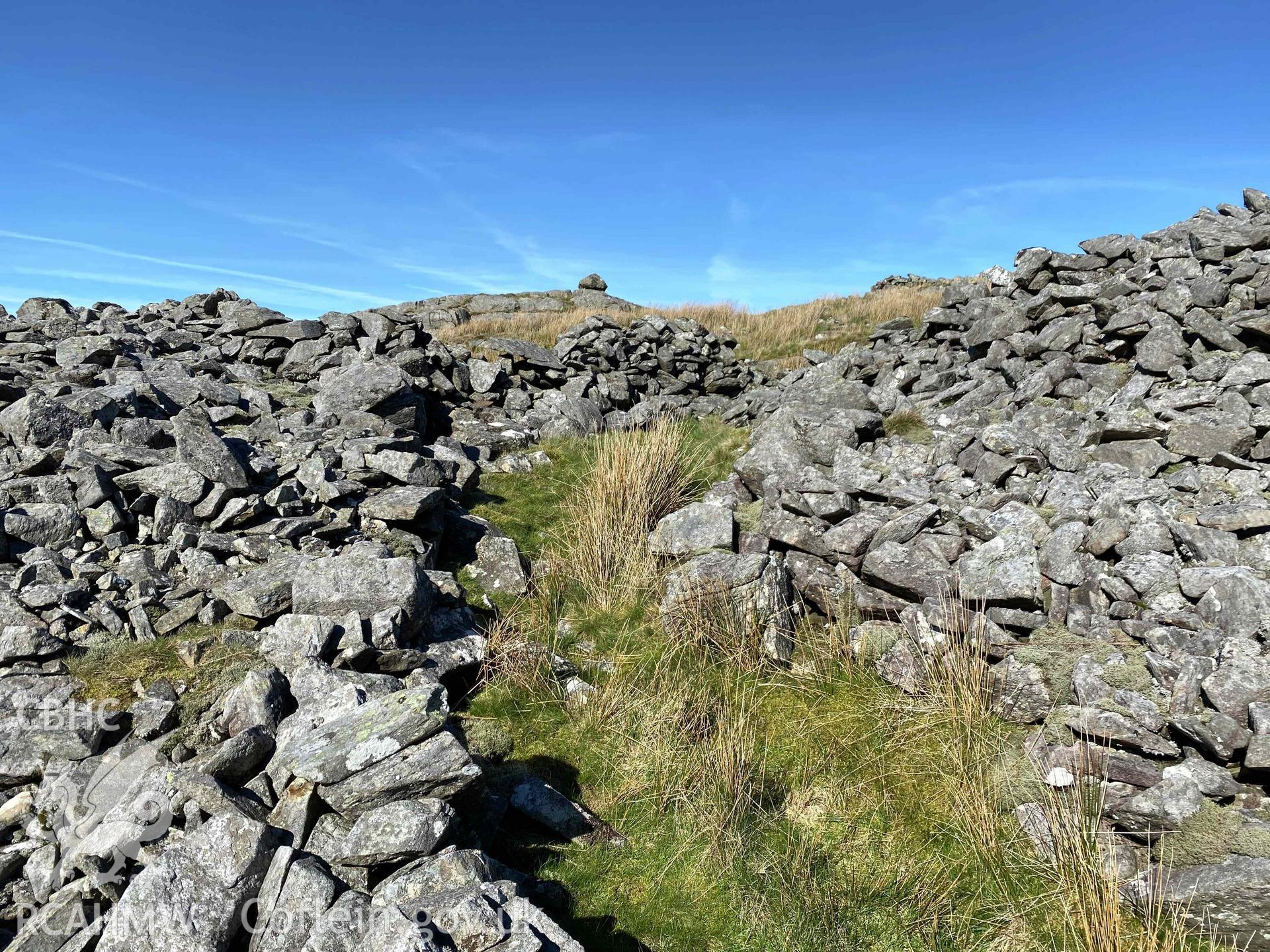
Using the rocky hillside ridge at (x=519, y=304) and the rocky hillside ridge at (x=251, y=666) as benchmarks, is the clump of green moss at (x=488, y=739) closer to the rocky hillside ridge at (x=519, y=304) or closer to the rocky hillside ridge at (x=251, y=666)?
the rocky hillside ridge at (x=251, y=666)

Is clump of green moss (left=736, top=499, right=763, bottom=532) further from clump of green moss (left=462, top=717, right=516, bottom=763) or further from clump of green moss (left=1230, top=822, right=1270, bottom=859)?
clump of green moss (left=1230, top=822, right=1270, bottom=859)

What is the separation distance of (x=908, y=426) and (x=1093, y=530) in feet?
13.2

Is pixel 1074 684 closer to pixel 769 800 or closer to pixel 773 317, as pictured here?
pixel 769 800

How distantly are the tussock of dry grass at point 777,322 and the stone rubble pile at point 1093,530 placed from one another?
1016cm

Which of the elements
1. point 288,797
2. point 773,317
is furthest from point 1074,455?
point 773,317

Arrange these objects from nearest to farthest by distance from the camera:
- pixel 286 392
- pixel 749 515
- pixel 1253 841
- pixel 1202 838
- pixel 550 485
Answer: pixel 1253 841, pixel 1202 838, pixel 749 515, pixel 550 485, pixel 286 392

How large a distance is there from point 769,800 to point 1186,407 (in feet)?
20.9

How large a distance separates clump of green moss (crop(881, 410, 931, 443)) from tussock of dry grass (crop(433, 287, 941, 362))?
35.8 ft

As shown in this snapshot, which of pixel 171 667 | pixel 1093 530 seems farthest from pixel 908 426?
pixel 171 667

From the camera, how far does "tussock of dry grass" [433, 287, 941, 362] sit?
22562 mm

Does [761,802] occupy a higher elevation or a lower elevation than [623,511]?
lower

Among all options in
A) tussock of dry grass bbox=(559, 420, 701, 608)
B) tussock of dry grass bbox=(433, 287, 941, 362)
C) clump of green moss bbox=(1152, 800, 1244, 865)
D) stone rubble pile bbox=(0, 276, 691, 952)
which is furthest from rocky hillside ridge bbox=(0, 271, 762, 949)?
tussock of dry grass bbox=(433, 287, 941, 362)

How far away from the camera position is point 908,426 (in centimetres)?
1053

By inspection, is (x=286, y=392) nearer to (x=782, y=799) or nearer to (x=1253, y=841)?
(x=782, y=799)
